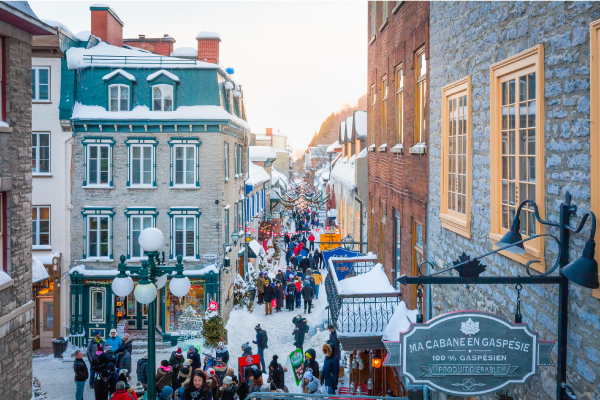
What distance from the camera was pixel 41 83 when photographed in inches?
803

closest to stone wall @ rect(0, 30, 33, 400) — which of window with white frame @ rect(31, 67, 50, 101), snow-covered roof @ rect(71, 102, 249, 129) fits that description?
snow-covered roof @ rect(71, 102, 249, 129)

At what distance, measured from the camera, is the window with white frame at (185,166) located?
21016 millimetres

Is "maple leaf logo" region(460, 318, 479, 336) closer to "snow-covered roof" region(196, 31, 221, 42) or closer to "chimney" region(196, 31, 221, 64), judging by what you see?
"chimney" region(196, 31, 221, 64)

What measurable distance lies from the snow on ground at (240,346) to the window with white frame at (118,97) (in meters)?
9.44

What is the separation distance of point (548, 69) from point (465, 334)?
2.40 meters

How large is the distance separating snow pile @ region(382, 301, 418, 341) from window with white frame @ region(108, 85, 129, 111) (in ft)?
49.3

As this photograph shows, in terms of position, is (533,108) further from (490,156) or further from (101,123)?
(101,123)

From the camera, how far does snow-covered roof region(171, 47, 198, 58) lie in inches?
934

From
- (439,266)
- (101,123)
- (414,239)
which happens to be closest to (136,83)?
(101,123)

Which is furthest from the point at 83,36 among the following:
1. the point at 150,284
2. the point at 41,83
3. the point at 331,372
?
the point at 331,372

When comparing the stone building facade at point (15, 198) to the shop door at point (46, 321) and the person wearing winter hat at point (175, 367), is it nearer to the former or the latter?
the person wearing winter hat at point (175, 367)

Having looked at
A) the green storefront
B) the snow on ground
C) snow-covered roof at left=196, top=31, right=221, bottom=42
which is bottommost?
the snow on ground

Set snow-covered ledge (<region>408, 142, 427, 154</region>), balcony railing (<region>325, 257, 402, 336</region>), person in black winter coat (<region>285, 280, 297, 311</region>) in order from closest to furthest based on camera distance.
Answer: snow-covered ledge (<region>408, 142, 427, 154</region>) → balcony railing (<region>325, 257, 402, 336</region>) → person in black winter coat (<region>285, 280, 297, 311</region>)

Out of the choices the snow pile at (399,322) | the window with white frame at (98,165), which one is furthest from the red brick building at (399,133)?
the window with white frame at (98,165)
